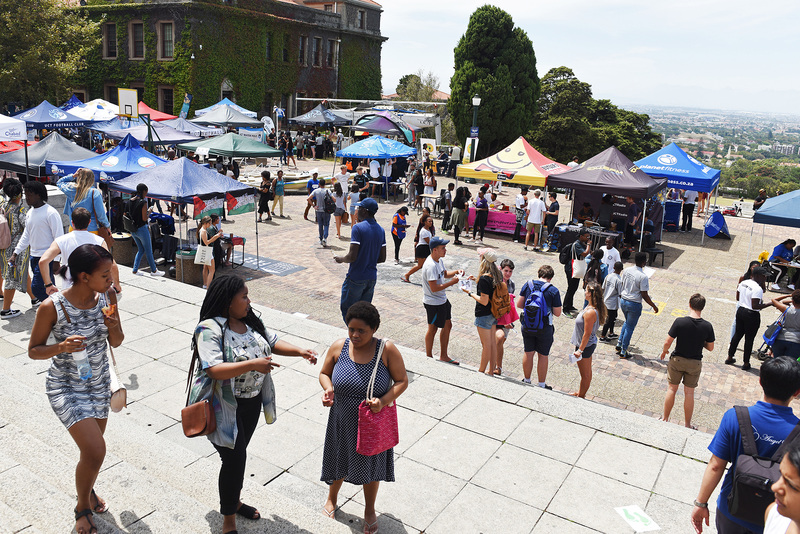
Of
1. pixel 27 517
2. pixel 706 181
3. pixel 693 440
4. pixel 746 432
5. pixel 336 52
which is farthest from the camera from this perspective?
pixel 336 52

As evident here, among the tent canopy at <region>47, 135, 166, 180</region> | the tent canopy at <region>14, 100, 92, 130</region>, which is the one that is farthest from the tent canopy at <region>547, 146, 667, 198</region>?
the tent canopy at <region>14, 100, 92, 130</region>

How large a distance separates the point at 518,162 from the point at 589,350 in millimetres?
Answer: 11814

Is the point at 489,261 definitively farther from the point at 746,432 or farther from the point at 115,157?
the point at 115,157

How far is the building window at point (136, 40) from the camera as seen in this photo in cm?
3906

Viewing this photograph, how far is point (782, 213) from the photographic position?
12.9 m

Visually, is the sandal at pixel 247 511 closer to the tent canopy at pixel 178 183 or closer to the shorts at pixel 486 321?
the shorts at pixel 486 321

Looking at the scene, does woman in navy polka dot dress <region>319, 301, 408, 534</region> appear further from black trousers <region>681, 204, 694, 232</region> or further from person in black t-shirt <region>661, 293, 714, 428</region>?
black trousers <region>681, 204, 694, 232</region>

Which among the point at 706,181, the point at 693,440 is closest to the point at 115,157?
the point at 693,440

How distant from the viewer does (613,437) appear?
5.67 meters

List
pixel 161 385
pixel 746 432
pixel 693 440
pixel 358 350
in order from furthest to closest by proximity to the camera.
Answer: pixel 161 385 < pixel 693 440 < pixel 358 350 < pixel 746 432

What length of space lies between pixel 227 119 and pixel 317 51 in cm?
2157

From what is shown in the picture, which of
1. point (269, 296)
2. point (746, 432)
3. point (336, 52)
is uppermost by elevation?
point (336, 52)

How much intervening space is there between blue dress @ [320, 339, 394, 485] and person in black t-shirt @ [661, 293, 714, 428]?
4054mm

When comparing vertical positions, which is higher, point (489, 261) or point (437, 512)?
point (489, 261)
